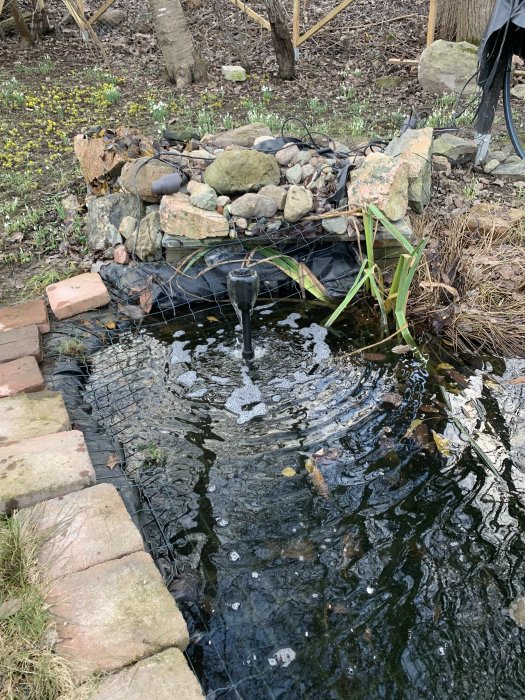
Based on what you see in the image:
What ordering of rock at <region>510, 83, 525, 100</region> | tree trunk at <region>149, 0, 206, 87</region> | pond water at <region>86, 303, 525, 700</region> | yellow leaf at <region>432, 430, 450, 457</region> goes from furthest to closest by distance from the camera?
tree trunk at <region>149, 0, 206, 87</region>
rock at <region>510, 83, 525, 100</region>
yellow leaf at <region>432, 430, 450, 457</region>
pond water at <region>86, 303, 525, 700</region>

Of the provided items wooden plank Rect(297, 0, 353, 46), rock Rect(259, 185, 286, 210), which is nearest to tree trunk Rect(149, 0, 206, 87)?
wooden plank Rect(297, 0, 353, 46)

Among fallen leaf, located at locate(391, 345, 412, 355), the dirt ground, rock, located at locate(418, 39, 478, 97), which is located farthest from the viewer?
rock, located at locate(418, 39, 478, 97)

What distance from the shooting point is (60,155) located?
532 cm

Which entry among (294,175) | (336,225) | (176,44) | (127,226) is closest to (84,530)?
(336,225)

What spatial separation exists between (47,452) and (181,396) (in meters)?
0.85

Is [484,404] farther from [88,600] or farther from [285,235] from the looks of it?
[88,600]

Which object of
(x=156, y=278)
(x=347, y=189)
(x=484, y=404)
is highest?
(x=347, y=189)

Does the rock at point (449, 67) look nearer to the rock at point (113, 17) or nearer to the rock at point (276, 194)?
the rock at point (276, 194)

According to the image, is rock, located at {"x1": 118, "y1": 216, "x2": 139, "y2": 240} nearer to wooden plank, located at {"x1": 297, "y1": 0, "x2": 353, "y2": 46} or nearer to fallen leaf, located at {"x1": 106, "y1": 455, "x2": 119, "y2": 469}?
fallen leaf, located at {"x1": 106, "y1": 455, "x2": 119, "y2": 469}

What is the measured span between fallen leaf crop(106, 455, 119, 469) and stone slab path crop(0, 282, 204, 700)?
22 cm

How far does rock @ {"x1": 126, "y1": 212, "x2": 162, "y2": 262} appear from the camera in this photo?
146 inches

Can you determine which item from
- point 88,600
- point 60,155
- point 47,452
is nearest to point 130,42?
point 60,155

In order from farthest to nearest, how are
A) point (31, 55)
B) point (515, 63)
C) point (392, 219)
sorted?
point (31, 55), point (515, 63), point (392, 219)

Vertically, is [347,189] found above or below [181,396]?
above
